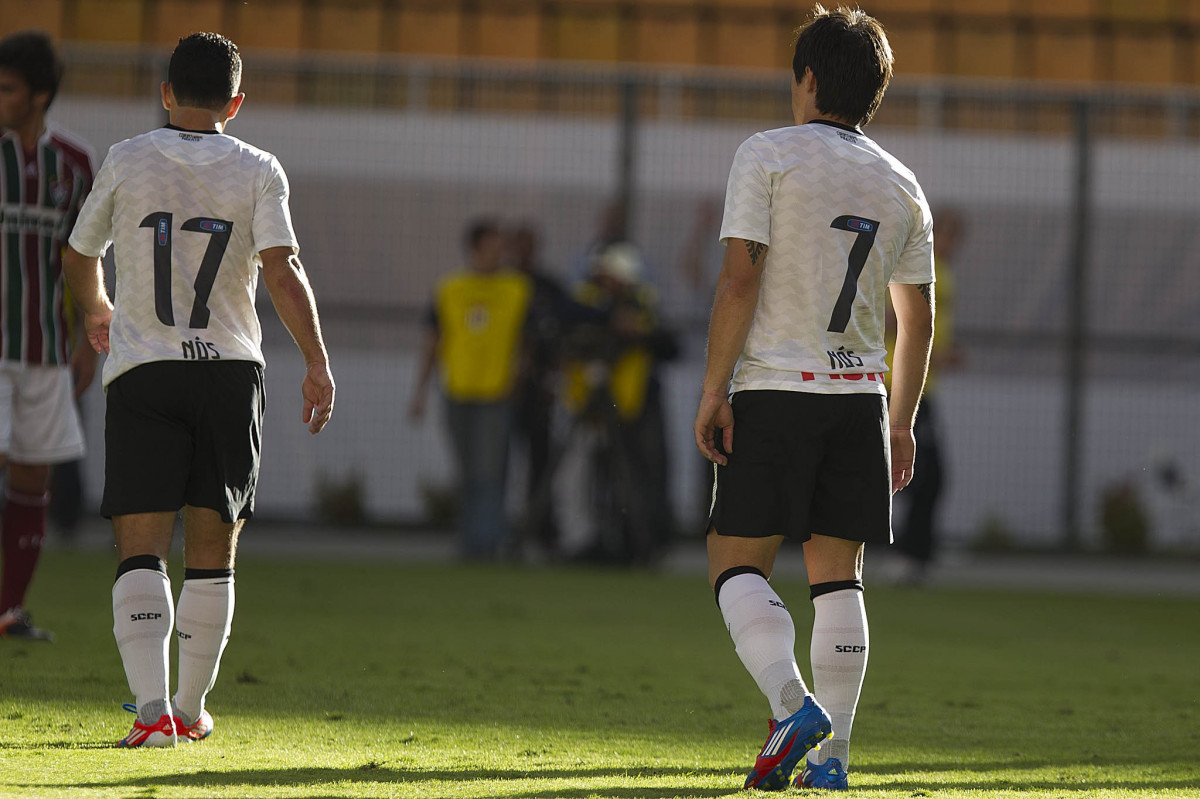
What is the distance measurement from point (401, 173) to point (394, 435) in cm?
167

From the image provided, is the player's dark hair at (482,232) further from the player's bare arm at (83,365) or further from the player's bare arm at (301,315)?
the player's bare arm at (301,315)

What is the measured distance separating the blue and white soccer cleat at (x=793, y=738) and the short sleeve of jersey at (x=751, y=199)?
876 millimetres

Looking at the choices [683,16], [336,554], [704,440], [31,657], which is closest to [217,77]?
[704,440]

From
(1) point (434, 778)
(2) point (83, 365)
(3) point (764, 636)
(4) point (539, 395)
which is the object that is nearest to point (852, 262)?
(3) point (764, 636)

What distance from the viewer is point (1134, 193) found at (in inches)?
400

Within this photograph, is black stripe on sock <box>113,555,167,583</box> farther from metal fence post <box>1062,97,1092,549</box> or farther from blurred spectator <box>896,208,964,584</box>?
metal fence post <box>1062,97,1092,549</box>

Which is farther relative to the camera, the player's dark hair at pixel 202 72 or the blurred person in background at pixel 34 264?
the blurred person in background at pixel 34 264

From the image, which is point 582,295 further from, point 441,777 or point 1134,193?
point 441,777

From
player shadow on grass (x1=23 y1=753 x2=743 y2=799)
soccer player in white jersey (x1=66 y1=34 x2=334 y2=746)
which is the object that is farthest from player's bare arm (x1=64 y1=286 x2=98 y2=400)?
player shadow on grass (x1=23 y1=753 x2=743 y2=799)

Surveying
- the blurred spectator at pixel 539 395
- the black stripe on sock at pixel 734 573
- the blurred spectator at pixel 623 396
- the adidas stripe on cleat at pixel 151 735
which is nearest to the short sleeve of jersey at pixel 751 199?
the black stripe on sock at pixel 734 573

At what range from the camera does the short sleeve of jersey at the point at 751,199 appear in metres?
3.02

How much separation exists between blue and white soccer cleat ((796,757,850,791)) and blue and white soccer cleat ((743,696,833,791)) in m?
0.13

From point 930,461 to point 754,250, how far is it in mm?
5199

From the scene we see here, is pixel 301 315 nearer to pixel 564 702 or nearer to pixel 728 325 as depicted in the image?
pixel 728 325
